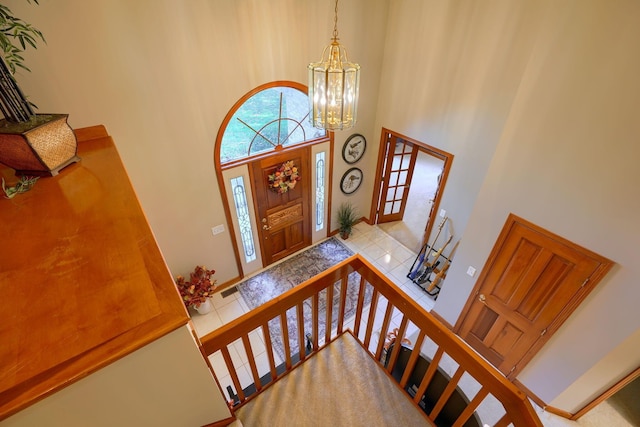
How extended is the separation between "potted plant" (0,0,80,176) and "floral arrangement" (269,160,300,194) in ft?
8.09

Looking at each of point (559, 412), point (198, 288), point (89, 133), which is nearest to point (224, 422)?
point (89, 133)

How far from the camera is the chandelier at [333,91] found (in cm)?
225

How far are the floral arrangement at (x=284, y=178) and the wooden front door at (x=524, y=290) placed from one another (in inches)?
102

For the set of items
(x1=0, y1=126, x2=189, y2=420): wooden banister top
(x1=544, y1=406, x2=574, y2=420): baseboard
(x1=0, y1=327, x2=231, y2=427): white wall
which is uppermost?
(x1=0, y1=126, x2=189, y2=420): wooden banister top

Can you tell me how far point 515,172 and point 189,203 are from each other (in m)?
3.39

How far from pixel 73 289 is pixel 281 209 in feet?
11.4

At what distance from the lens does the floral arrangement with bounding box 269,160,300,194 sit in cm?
400

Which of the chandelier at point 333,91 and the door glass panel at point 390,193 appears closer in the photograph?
the chandelier at point 333,91

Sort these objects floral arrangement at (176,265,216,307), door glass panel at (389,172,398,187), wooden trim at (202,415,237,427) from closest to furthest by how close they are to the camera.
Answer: wooden trim at (202,415,237,427)
floral arrangement at (176,265,216,307)
door glass panel at (389,172,398,187)

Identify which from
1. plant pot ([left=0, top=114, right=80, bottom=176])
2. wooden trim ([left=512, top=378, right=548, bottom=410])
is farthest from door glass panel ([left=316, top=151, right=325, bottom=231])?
wooden trim ([left=512, top=378, right=548, bottom=410])

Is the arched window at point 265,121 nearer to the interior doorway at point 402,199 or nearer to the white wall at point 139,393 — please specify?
the interior doorway at point 402,199

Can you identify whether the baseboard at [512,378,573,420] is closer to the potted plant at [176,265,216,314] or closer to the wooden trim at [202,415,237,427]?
the wooden trim at [202,415,237,427]

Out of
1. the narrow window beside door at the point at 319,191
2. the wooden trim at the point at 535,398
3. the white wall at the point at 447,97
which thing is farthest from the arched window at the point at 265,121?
the wooden trim at the point at 535,398

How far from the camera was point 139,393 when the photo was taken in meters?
0.97
